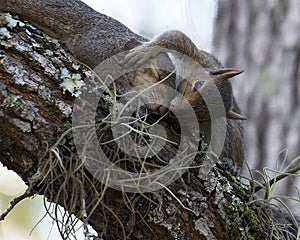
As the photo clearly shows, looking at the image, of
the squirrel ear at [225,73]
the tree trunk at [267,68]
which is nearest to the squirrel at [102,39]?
the squirrel ear at [225,73]

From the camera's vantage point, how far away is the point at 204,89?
7.26ft

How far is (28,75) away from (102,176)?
0.34 metres

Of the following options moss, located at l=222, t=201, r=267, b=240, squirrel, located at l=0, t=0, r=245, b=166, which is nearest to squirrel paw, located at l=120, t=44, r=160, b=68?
squirrel, located at l=0, t=0, r=245, b=166

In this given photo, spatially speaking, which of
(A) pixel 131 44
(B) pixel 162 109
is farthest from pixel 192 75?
(B) pixel 162 109

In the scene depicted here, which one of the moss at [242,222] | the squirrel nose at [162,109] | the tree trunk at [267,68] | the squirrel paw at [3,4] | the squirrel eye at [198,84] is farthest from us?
the tree trunk at [267,68]

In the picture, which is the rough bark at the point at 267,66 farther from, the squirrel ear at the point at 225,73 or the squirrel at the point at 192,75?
the squirrel ear at the point at 225,73

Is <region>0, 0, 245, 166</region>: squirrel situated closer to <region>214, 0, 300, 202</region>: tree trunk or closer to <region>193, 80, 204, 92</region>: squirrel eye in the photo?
<region>193, 80, 204, 92</region>: squirrel eye

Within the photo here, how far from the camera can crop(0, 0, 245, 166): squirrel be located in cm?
206

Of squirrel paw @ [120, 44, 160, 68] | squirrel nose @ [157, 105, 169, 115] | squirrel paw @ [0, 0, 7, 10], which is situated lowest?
squirrel nose @ [157, 105, 169, 115]

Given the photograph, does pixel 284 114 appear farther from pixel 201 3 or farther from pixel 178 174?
pixel 178 174

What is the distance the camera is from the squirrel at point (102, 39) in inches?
81.0

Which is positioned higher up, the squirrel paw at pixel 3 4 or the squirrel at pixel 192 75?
the squirrel paw at pixel 3 4

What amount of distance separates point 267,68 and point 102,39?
2.79 feet

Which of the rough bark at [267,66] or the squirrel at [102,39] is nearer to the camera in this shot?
the squirrel at [102,39]
